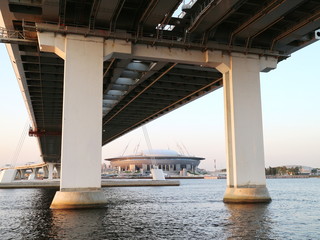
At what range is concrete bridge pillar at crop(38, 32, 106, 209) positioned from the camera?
27.4 m

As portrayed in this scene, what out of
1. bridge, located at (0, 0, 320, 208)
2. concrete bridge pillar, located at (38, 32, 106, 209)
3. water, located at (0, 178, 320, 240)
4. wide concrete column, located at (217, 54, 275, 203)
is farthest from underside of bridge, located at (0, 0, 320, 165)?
water, located at (0, 178, 320, 240)

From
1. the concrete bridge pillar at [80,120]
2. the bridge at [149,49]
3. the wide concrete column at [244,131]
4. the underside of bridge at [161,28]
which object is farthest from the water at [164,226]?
the underside of bridge at [161,28]

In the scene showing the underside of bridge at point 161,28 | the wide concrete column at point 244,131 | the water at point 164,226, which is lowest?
the water at point 164,226

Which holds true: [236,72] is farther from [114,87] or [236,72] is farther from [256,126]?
[114,87]

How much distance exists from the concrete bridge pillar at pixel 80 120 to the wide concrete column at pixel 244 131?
11.4 metres

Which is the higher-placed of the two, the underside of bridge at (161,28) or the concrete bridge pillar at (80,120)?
the underside of bridge at (161,28)

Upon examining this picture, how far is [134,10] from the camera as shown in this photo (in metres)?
30.0

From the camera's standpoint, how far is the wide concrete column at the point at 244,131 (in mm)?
32469

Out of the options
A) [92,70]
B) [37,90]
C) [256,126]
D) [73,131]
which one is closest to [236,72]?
[256,126]

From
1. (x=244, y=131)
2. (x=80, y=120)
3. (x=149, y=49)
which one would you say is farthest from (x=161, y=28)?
(x=244, y=131)

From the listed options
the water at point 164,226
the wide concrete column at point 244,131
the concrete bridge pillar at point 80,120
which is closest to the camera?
the water at point 164,226

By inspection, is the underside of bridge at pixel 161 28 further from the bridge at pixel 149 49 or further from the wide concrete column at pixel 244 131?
the wide concrete column at pixel 244 131

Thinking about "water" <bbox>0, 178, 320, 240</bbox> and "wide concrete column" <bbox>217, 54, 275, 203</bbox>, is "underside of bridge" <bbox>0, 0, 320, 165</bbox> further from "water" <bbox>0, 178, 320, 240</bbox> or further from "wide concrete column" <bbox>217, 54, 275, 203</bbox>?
"water" <bbox>0, 178, 320, 240</bbox>

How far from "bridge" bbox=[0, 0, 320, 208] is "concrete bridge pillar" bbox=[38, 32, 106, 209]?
72 mm
